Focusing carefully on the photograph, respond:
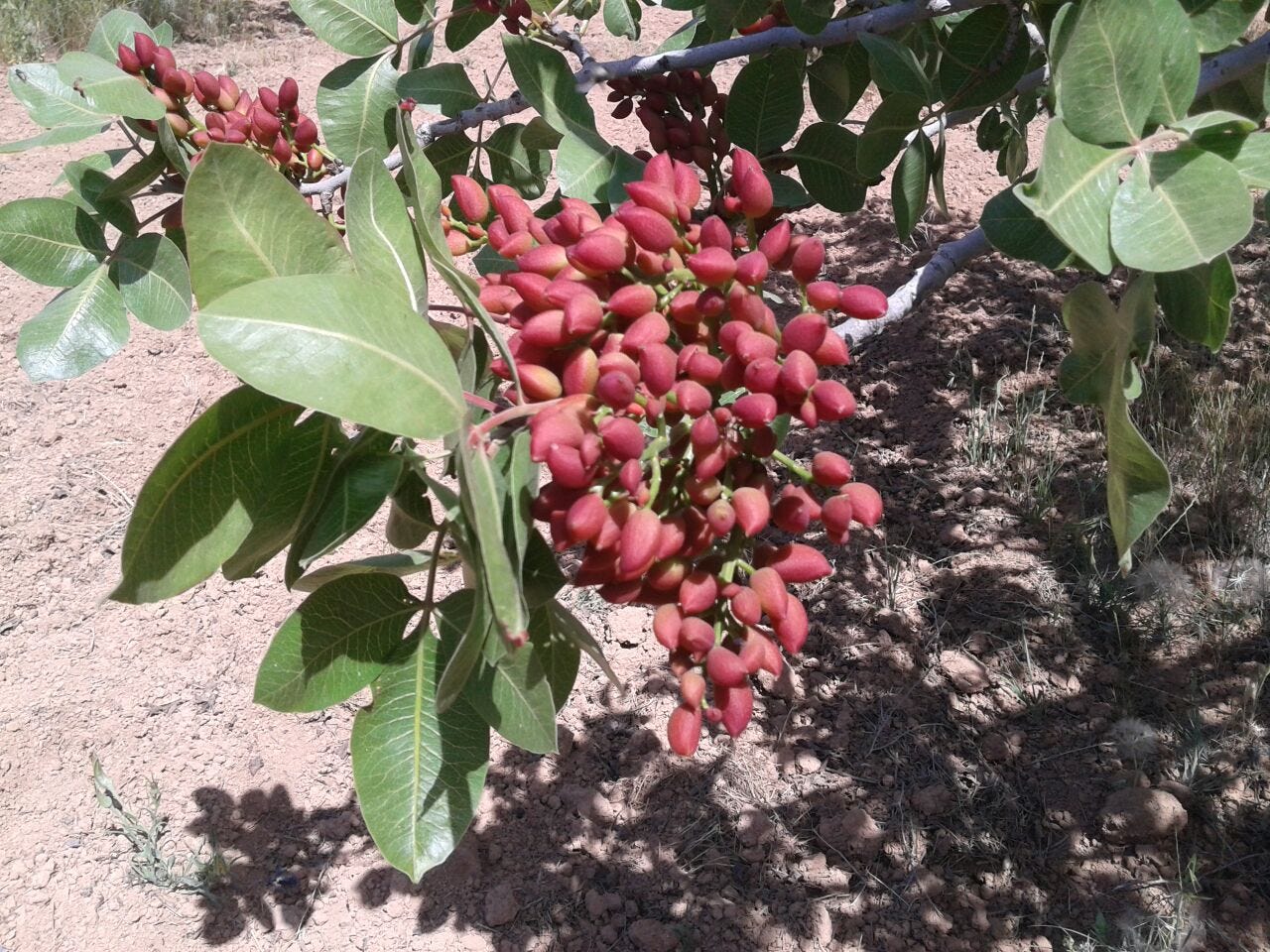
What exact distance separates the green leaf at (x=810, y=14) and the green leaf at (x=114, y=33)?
0.86m

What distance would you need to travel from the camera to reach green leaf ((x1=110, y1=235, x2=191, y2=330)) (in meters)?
1.29

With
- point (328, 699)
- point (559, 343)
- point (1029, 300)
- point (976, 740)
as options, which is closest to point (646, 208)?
→ point (559, 343)

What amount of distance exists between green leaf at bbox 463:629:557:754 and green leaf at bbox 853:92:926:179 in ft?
2.36

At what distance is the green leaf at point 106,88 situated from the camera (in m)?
1.12

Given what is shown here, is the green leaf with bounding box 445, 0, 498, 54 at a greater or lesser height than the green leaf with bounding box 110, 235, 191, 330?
greater

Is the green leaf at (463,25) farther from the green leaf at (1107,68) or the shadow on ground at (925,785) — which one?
the shadow on ground at (925,785)

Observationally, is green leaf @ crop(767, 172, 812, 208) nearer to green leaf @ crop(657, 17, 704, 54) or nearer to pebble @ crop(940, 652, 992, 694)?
green leaf @ crop(657, 17, 704, 54)

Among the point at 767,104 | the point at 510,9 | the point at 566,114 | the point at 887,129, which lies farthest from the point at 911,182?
the point at 510,9

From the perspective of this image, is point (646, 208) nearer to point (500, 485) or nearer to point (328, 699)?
point (500, 485)

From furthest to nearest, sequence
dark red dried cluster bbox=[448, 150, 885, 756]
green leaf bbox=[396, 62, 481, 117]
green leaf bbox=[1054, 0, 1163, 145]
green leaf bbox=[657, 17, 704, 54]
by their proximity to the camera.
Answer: green leaf bbox=[657, 17, 704, 54], green leaf bbox=[396, 62, 481, 117], green leaf bbox=[1054, 0, 1163, 145], dark red dried cluster bbox=[448, 150, 885, 756]

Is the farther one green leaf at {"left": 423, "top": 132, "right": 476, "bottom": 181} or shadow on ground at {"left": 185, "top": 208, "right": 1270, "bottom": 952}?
shadow on ground at {"left": 185, "top": 208, "right": 1270, "bottom": 952}

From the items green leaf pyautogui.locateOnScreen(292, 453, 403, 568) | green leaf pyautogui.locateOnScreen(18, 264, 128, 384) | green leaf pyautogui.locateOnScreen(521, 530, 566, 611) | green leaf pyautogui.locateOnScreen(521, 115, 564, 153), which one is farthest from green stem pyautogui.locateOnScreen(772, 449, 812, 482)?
green leaf pyautogui.locateOnScreen(18, 264, 128, 384)

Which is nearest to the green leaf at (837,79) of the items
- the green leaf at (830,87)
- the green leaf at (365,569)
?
the green leaf at (830,87)

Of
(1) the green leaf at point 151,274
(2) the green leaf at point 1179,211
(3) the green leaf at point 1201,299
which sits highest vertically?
(2) the green leaf at point 1179,211
